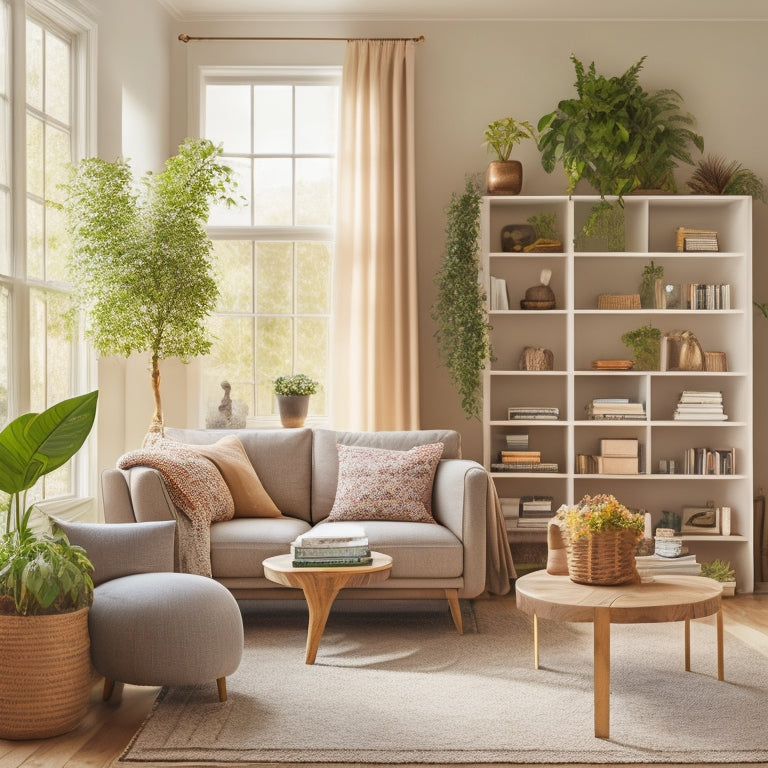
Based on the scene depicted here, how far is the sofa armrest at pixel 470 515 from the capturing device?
3.98m

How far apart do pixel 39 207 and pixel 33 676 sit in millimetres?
2217

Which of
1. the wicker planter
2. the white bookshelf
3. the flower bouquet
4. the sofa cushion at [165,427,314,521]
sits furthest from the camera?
the white bookshelf

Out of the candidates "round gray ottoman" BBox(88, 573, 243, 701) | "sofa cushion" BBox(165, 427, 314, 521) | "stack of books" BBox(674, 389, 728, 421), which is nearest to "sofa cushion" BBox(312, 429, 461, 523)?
"sofa cushion" BBox(165, 427, 314, 521)

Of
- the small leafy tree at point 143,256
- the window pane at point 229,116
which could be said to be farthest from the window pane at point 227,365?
the window pane at point 229,116

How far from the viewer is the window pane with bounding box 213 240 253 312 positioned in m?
5.59

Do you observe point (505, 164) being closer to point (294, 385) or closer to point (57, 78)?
point (294, 385)

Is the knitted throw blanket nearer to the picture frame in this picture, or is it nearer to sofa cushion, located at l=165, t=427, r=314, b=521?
sofa cushion, located at l=165, t=427, r=314, b=521

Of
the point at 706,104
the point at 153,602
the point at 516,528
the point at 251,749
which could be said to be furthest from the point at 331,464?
the point at 706,104

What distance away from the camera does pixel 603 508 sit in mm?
3055

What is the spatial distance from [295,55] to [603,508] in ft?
11.9

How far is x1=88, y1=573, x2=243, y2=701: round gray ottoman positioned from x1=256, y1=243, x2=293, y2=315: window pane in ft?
9.28

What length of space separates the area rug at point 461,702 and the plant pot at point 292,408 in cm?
133

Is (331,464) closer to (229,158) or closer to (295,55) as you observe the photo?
(229,158)

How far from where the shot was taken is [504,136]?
534cm
